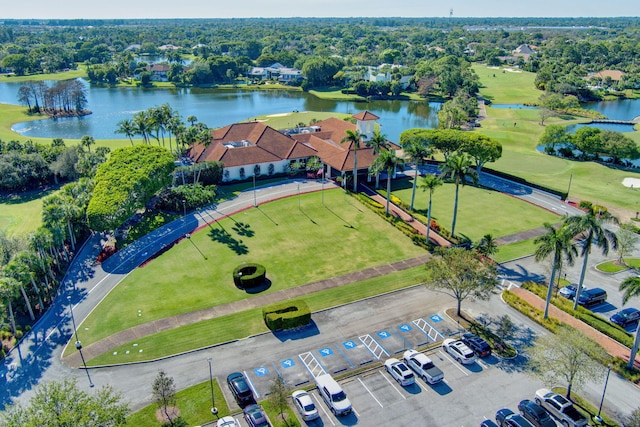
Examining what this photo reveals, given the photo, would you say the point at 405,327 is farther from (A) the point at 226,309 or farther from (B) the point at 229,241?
(B) the point at 229,241

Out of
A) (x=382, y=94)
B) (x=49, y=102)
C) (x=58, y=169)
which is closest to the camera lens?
(x=58, y=169)

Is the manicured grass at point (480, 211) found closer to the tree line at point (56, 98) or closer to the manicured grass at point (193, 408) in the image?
the manicured grass at point (193, 408)

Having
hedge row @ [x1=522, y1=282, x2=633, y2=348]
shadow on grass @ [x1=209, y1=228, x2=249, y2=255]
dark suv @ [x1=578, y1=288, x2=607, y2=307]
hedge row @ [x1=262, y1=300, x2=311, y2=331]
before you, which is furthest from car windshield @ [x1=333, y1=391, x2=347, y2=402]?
dark suv @ [x1=578, y1=288, x2=607, y2=307]

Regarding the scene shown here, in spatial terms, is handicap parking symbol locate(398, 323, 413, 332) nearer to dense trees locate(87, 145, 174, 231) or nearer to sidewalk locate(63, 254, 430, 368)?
sidewalk locate(63, 254, 430, 368)

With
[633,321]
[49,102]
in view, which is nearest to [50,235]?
[633,321]

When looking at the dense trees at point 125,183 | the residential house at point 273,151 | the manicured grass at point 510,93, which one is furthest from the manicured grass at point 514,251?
the manicured grass at point 510,93

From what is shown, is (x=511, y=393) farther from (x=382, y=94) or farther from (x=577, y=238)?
(x=382, y=94)
